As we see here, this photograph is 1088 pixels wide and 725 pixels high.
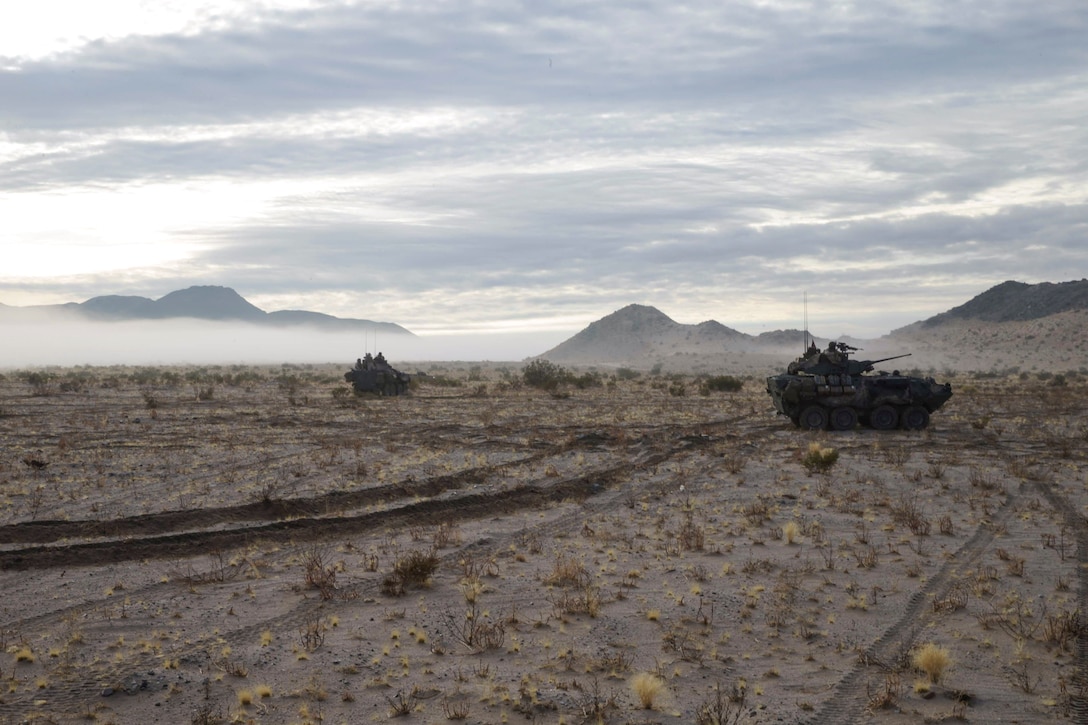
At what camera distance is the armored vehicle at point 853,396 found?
27984 millimetres

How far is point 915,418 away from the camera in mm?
28266

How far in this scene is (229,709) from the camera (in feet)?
24.9

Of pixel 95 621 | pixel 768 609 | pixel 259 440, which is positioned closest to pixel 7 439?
pixel 259 440

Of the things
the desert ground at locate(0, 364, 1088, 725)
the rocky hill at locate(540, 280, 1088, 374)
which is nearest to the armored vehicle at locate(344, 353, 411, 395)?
the desert ground at locate(0, 364, 1088, 725)

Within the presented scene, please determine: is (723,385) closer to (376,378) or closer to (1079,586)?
(376,378)

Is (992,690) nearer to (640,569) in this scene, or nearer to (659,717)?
(659,717)

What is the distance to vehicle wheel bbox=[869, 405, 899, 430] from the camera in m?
28.3

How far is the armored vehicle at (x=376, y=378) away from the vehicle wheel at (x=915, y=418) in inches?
964

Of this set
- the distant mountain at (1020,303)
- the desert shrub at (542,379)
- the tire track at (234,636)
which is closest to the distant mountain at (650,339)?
the distant mountain at (1020,303)

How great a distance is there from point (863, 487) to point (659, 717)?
1138cm

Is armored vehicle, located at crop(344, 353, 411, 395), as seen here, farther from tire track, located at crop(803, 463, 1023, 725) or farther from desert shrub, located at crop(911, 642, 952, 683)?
desert shrub, located at crop(911, 642, 952, 683)

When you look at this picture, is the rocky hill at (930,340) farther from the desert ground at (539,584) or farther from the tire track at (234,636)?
the tire track at (234,636)

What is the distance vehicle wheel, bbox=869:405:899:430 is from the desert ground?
5.31 metres

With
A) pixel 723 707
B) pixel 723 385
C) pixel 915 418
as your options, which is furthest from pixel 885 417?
pixel 723 385
